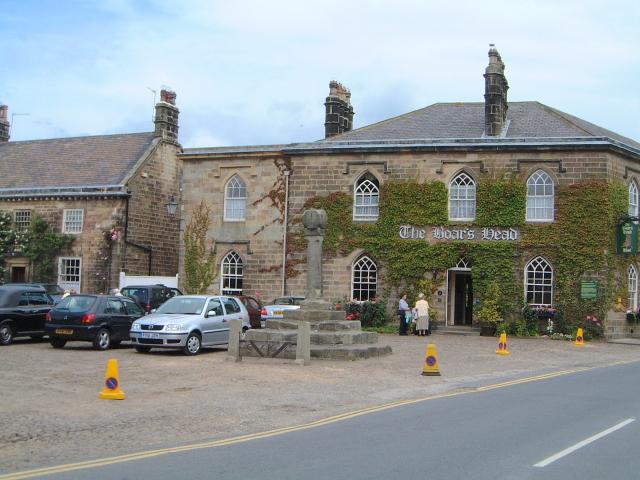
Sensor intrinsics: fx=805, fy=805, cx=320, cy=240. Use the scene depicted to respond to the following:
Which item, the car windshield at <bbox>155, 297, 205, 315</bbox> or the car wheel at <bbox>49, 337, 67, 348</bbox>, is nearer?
the car windshield at <bbox>155, 297, 205, 315</bbox>

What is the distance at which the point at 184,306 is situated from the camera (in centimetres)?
2128

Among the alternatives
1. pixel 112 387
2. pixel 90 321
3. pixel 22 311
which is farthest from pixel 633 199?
pixel 112 387

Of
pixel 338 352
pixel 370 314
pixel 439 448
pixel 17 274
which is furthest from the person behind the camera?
pixel 17 274

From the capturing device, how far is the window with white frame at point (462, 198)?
102 feet

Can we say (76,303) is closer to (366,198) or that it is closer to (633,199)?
(366,198)

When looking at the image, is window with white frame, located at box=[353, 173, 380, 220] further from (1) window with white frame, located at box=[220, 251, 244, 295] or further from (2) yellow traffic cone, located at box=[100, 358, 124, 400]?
(2) yellow traffic cone, located at box=[100, 358, 124, 400]

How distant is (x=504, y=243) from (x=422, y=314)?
438 cm

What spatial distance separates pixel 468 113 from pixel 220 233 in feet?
38.6

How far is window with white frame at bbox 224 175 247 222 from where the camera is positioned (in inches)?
1357

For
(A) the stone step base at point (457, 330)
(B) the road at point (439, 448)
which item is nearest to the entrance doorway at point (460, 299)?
(A) the stone step base at point (457, 330)

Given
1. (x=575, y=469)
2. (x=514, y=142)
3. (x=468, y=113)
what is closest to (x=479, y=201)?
(x=514, y=142)

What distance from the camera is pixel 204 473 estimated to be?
781 cm

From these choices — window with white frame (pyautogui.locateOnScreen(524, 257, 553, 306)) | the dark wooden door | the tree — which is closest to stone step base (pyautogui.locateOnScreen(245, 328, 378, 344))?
window with white frame (pyautogui.locateOnScreen(524, 257, 553, 306))

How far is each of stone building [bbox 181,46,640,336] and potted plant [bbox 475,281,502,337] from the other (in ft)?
1.06
